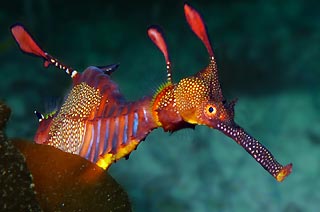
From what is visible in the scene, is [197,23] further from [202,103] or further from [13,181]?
[13,181]

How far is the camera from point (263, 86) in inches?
265

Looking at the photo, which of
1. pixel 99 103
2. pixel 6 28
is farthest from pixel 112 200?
pixel 6 28

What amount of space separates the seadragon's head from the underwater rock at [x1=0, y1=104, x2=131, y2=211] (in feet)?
1.24

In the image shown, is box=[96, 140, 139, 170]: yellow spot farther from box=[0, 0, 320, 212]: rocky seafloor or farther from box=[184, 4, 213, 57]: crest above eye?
Answer: box=[0, 0, 320, 212]: rocky seafloor

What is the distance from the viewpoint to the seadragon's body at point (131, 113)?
1.98 metres

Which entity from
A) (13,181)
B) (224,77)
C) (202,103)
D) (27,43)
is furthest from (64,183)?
(224,77)

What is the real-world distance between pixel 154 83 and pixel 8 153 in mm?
724

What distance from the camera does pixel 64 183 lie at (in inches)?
75.2

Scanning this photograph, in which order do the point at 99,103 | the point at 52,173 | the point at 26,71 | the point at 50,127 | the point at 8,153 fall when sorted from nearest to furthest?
the point at 8,153, the point at 52,173, the point at 99,103, the point at 50,127, the point at 26,71

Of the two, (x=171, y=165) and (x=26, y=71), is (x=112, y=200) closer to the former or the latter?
(x=171, y=165)

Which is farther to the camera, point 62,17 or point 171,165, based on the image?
point 62,17

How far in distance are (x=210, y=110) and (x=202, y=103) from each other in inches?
1.8

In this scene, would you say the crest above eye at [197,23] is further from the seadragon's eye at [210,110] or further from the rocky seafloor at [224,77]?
the rocky seafloor at [224,77]

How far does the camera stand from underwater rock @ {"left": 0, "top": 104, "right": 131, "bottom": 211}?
185 centimetres
